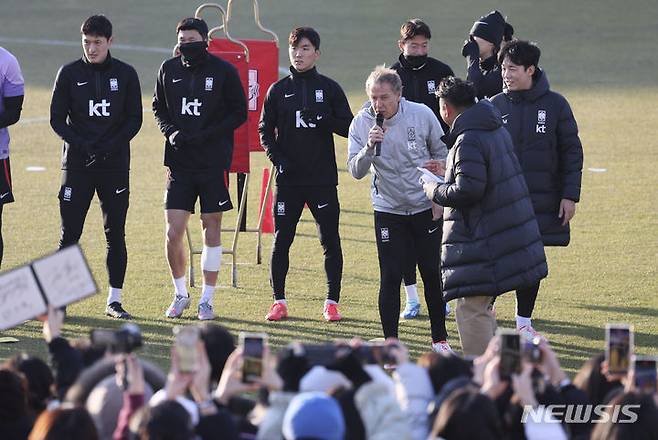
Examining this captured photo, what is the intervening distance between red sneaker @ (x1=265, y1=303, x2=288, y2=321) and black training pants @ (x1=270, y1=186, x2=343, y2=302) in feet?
0.25

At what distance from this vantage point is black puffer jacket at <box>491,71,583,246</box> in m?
8.88

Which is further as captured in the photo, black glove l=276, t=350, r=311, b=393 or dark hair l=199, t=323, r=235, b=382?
dark hair l=199, t=323, r=235, b=382

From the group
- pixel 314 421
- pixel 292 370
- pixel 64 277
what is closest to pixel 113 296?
pixel 64 277

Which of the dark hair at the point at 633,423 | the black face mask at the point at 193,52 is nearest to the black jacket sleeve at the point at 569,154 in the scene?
the black face mask at the point at 193,52

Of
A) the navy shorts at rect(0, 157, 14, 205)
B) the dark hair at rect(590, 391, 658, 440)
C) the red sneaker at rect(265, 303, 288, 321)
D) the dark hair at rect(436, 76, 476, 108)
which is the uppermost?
the dark hair at rect(436, 76, 476, 108)

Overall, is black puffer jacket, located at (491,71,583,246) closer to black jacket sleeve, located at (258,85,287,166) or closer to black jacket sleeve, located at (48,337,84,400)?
black jacket sleeve, located at (258,85,287,166)

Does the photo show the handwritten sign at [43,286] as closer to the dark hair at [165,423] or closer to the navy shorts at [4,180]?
the dark hair at [165,423]

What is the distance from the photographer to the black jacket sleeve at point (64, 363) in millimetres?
5383

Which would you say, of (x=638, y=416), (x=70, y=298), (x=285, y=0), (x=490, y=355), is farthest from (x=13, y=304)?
(x=285, y=0)

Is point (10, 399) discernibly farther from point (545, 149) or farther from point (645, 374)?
point (545, 149)

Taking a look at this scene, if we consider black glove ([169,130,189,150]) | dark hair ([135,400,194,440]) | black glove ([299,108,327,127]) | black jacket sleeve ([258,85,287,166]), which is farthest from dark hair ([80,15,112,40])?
dark hair ([135,400,194,440])

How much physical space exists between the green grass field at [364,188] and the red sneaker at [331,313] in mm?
83

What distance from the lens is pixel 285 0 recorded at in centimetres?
3259

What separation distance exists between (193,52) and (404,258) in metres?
2.24
